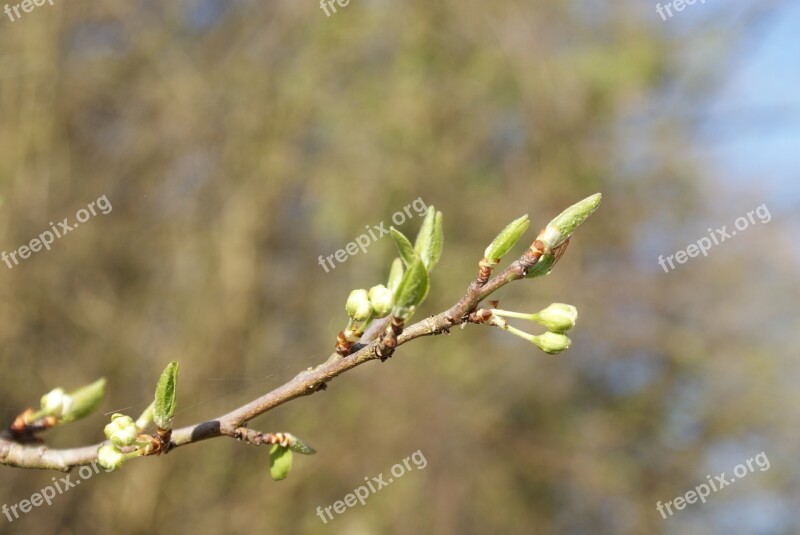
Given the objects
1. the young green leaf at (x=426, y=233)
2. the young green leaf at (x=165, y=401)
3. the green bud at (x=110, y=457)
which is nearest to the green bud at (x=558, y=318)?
the young green leaf at (x=426, y=233)

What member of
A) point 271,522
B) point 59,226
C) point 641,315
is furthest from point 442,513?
point 59,226

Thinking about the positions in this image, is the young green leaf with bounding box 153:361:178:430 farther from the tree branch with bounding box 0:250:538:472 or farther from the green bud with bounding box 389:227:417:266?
the green bud with bounding box 389:227:417:266

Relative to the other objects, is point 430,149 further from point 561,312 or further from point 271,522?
point 561,312

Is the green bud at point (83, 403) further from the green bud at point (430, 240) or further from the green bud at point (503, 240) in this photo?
the green bud at point (503, 240)

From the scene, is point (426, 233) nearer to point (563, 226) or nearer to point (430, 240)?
point (430, 240)

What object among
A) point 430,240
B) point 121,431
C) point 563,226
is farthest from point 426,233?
point 121,431

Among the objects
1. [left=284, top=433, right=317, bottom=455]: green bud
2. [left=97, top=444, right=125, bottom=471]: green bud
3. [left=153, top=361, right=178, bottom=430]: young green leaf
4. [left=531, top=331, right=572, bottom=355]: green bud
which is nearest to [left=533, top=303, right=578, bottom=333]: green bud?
[left=531, top=331, right=572, bottom=355]: green bud
